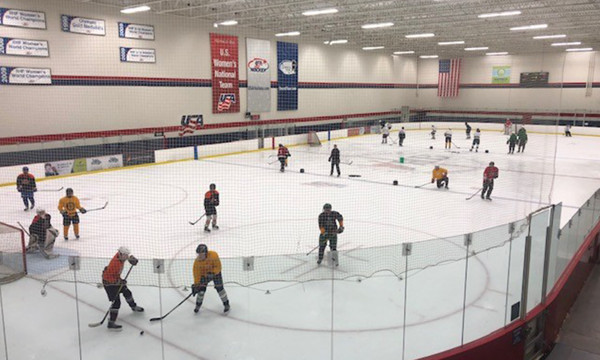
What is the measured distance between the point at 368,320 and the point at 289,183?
9088 millimetres

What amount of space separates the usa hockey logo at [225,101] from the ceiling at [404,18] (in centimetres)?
297

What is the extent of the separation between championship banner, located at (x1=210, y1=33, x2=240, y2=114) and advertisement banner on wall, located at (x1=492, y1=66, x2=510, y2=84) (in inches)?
771

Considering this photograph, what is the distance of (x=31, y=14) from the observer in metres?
14.4

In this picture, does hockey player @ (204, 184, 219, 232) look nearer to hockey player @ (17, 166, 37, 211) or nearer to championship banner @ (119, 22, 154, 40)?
hockey player @ (17, 166, 37, 211)

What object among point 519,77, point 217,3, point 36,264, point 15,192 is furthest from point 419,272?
point 519,77

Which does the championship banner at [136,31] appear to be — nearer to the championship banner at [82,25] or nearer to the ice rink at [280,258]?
the championship banner at [82,25]

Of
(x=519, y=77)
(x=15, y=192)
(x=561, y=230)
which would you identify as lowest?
(x=15, y=192)

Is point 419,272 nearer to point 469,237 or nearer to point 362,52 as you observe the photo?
point 469,237

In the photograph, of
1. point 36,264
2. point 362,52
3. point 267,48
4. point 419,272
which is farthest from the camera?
point 362,52

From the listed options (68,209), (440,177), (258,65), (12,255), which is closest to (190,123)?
(258,65)

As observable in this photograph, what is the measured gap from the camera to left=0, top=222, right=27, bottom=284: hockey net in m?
6.13

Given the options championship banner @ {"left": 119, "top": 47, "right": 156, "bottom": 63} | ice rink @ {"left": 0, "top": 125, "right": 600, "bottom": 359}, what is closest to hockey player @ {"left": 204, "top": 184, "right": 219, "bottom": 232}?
ice rink @ {"left": 0, "top": 125, "right": 600, "bottom": 359}

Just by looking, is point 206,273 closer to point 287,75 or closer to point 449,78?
point 287,75

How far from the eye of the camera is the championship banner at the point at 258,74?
2127cm
